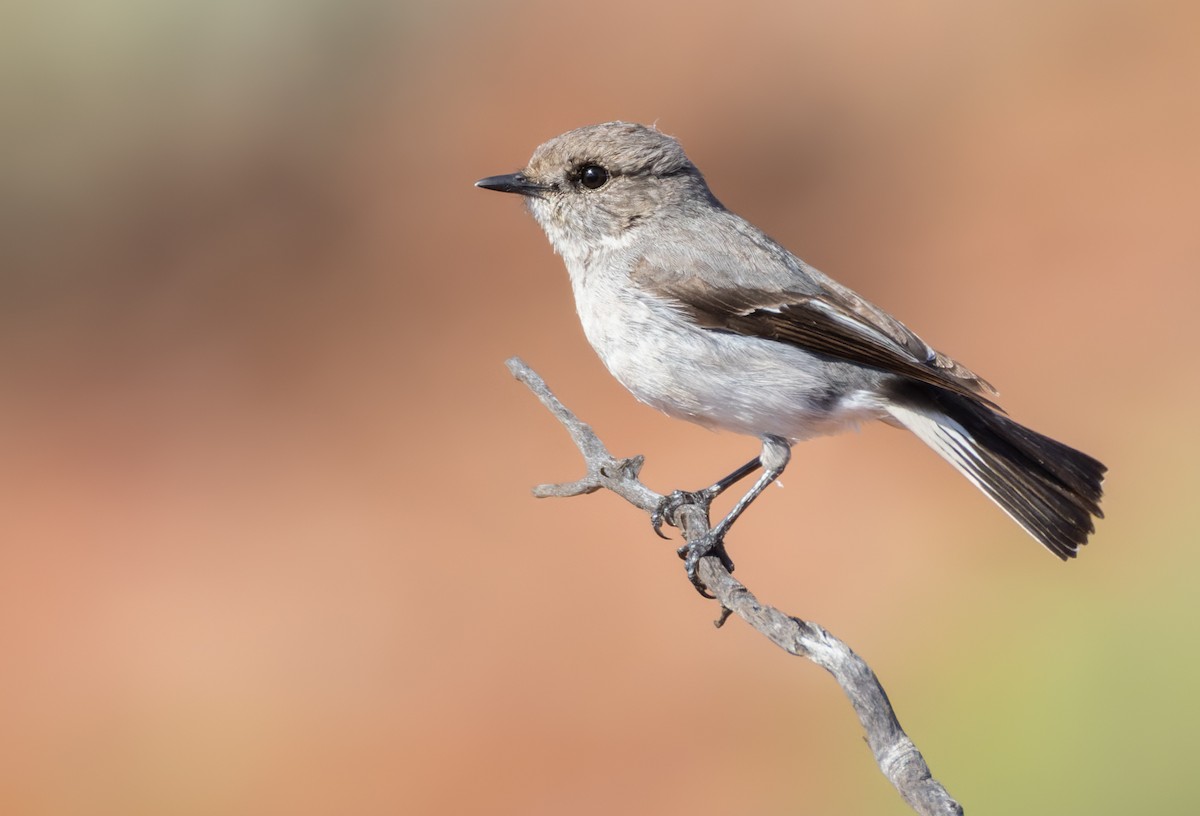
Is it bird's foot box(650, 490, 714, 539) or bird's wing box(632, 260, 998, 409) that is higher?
bird's wing box(632, 260, 998, 409)

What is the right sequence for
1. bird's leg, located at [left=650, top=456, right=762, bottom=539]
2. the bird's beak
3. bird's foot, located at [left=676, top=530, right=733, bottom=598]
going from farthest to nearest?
the bird's beak
bird's leg, located at [left=650, top=456, right=762, bottom=539]
bird's foot, located at [left=676, top=530, right=733, bottom=598]

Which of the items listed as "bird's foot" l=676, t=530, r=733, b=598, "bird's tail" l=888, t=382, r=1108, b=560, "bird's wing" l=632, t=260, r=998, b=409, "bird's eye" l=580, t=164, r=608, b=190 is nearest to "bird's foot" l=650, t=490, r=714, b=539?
"bird's foot" l=676, t=530, r=733, b=598

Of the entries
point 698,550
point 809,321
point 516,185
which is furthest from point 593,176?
point 698,550

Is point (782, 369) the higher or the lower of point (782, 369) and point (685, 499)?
the higher

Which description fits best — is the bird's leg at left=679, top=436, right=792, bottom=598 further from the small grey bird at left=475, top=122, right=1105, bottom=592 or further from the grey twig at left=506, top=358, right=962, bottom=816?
the grey twig at left=506, top=358, right=962, bottom=816

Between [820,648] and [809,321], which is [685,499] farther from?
[820,648]

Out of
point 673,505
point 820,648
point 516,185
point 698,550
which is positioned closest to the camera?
point 820,648

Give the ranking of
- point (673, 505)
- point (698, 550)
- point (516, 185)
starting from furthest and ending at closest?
point (516, 185) < point (673, 505) < point (698, 550)
